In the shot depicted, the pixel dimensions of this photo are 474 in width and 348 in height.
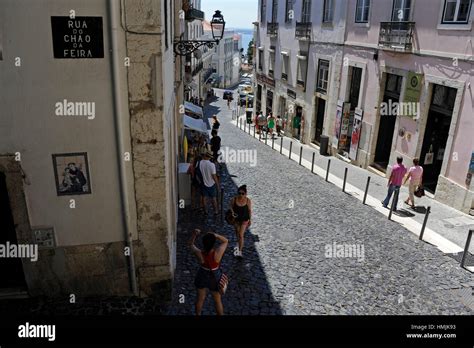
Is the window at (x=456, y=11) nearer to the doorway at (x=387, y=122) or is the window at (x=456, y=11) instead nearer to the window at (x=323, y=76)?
the doorway at (x=387, y=122)

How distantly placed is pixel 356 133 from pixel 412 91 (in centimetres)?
393

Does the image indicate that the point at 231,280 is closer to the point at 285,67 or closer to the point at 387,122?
the point at 387,122

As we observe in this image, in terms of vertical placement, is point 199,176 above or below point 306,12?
below

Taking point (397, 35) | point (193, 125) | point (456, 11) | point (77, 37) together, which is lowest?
point (193, 125)

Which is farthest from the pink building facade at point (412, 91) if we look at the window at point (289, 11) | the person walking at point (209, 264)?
the person walking at point (209, 264)

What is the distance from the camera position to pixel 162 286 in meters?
6.67

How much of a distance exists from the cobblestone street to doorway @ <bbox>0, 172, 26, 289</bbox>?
252 cm

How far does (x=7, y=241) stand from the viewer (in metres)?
6.16

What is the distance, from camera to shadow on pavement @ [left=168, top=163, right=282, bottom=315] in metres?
6.46

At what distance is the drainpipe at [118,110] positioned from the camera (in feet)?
17.0

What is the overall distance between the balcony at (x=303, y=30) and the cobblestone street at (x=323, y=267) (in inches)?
523

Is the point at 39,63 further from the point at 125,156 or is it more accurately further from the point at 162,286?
the point at 162,286

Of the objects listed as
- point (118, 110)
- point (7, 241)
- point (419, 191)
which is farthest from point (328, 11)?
point (7, 241)

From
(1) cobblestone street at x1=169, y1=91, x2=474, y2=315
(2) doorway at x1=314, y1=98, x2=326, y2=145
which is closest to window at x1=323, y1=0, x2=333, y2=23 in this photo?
(2) doorway at x1=314, y1=98, x2=326, y2=145
